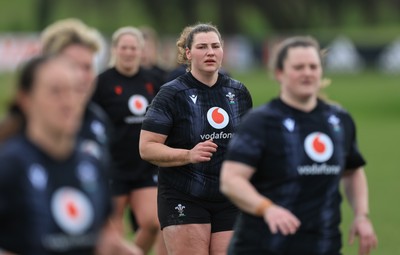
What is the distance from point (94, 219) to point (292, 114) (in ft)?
4.93

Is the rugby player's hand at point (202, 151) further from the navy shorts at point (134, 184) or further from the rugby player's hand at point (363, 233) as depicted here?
the navy shorts at point (134, 184)

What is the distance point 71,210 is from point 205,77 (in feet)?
11.5

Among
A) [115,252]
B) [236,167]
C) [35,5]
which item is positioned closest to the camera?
[115,252]

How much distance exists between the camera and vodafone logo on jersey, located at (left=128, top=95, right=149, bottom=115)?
1079 cm

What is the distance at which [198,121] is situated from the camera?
8148 mm

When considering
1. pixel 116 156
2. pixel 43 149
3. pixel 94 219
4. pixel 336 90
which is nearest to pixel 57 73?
pixel 43 149

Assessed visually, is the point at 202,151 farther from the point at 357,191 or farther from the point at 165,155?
the point at 357,191

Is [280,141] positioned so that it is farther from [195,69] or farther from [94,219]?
[195,69]

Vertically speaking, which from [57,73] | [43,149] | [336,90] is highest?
[57,73]

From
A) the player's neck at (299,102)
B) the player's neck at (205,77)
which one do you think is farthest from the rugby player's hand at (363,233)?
the player's neck at (205,77)

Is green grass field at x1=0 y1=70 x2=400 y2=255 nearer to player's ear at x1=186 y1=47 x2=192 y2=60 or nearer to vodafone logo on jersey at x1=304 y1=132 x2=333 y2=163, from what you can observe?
player's ear at x1=186 y1=47 x2=192 y2=60

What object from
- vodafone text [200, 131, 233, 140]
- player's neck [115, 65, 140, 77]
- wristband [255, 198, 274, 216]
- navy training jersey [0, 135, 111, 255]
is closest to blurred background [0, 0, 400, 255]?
navy training jersey [0, 135, 111, 255]

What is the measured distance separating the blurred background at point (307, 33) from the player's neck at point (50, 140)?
385 millimetres

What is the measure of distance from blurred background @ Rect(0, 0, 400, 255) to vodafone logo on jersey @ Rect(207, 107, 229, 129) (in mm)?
984
